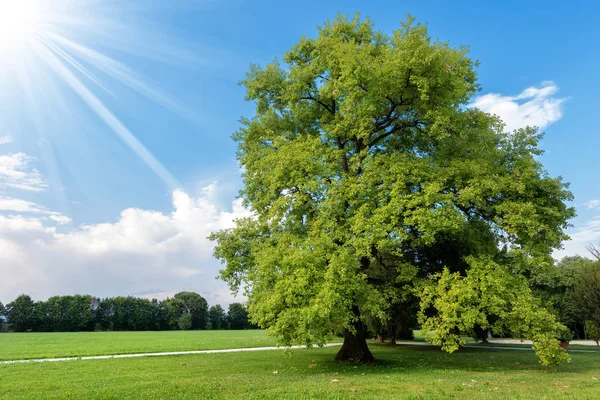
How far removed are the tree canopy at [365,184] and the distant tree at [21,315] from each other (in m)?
88.6

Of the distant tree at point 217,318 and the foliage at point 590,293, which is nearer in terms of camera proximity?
the foliage at point 590,293

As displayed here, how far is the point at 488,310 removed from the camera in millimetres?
Result: 15727

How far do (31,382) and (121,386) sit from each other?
3.88 meters

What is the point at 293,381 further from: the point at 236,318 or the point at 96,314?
the point at 236,318

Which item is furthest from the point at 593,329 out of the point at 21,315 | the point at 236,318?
the point at 21,315

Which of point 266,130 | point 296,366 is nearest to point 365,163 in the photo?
point 266,130

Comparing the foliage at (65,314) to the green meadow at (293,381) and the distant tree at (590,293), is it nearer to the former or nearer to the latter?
the green meadow at (293,381)

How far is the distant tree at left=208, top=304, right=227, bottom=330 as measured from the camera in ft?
355

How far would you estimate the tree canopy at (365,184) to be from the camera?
51.3 ft

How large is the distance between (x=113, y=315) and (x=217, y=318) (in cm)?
2800

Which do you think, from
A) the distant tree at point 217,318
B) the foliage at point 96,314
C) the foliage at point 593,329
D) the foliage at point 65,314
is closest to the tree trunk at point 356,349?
the foliage at point 593,329

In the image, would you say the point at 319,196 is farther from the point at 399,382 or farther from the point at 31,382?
the point at 31,382

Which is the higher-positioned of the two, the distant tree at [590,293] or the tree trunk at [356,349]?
the distant tree at [590,293]

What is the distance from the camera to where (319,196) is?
18.4 metres
